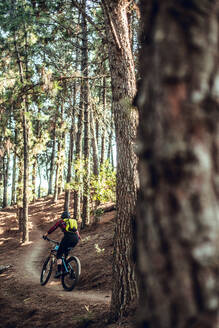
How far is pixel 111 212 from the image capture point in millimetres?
16281

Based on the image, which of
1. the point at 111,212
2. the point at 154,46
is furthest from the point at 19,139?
the point at 154,46

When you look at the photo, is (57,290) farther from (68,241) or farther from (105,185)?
(105,185)

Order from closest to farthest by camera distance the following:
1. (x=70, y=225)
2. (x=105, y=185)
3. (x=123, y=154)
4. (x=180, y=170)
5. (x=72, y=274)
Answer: (x=180, y=170) → (x=123, y=154) → (x=72, y=274) → (x=70, y=225) → (x=105, y=185)

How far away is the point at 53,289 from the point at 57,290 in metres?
0.25

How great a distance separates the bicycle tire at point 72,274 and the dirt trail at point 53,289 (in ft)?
0.63

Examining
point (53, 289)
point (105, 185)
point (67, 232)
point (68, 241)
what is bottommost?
point (53, 289)

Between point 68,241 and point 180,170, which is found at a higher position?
point 180,170

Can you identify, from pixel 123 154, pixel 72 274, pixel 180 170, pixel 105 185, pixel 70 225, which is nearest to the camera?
pixel 180 170

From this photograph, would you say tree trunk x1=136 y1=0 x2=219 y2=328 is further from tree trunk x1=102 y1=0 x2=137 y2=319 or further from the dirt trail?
the dirt trail

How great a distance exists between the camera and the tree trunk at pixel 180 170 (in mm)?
1111

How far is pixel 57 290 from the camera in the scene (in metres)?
8.60

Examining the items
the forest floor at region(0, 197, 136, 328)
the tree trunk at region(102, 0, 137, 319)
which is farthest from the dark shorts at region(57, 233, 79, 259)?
the tree trunk at region(102, 0, 137, 319)

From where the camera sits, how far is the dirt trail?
6.11m

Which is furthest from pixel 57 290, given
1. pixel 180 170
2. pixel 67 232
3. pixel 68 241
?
pixel 180 170
